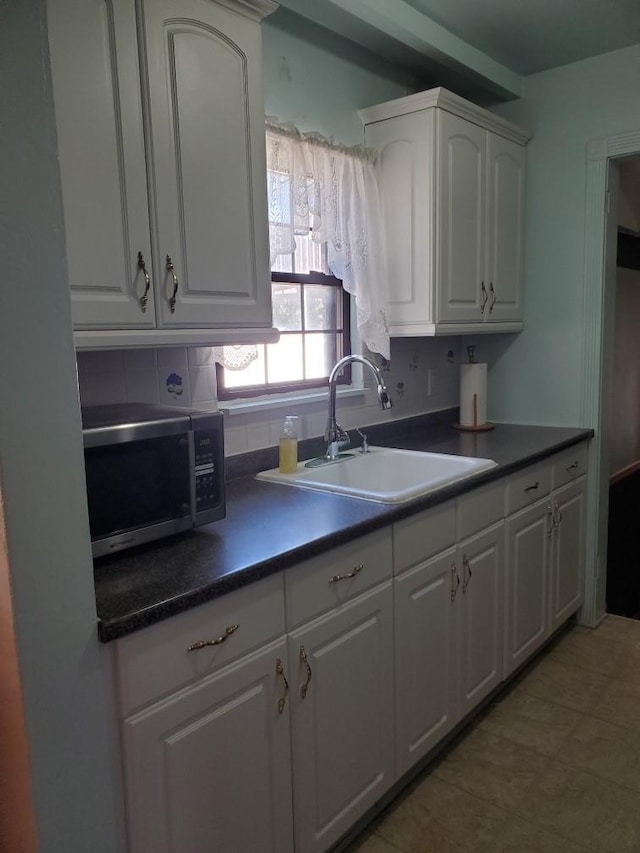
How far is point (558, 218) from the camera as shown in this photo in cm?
301

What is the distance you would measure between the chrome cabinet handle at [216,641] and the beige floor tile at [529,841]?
1.05 meters

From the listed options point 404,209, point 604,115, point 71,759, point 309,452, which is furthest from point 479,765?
point 604,115

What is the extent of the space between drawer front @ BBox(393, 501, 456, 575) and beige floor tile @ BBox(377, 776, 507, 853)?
71 centimetres

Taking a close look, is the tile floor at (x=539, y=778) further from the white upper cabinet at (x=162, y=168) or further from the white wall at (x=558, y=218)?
the white upper cabinet at (x=162, y=168)

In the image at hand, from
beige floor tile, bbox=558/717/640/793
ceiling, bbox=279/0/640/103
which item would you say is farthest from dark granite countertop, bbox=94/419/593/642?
ceiling, bbox=279/0/640/103

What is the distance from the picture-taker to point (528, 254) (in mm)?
3115

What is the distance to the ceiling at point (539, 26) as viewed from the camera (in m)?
2.36

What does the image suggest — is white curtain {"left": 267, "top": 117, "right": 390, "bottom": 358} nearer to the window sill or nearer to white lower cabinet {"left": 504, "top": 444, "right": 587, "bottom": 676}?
the window sill

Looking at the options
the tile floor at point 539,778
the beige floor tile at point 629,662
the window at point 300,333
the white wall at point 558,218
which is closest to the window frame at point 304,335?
the window at point 300,333

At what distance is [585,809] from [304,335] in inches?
70.0

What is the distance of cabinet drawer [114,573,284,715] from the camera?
1.21 m

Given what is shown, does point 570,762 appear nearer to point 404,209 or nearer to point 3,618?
point 3,618

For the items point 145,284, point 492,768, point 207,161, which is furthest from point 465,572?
point 207,161

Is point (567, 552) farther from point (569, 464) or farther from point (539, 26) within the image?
point (539, 26)
